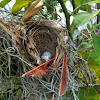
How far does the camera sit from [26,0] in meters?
0.42

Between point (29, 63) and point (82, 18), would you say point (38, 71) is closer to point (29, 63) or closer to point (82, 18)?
point (29, 63)

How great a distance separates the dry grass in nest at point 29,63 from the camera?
0.44 m

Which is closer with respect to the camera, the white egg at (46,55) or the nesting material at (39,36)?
the nesting material at (39,36)

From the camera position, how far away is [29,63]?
44 centimetres

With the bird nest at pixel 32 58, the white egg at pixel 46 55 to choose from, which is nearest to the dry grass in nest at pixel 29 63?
the bird nest at pixel 32 58

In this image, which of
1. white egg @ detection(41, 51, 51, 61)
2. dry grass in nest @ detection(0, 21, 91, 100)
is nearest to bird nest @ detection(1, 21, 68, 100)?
dry grass in nest @ detection(0, 21, 91, 100)

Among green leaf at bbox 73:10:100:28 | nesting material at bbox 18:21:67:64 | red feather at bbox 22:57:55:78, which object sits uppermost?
green leaf at bbox 73:10:100:28

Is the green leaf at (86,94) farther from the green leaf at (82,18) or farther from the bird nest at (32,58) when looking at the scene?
the green leaf at (82,18)

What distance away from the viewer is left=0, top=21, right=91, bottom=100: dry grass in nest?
44 cm

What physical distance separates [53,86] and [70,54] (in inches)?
5.9

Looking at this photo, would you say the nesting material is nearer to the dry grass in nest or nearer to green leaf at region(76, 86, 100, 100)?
the dry grass in nest

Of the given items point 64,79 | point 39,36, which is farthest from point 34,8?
point 64,79

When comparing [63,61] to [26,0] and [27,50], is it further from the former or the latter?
[26,0]

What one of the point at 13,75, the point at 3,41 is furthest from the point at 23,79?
the point at 3,41
